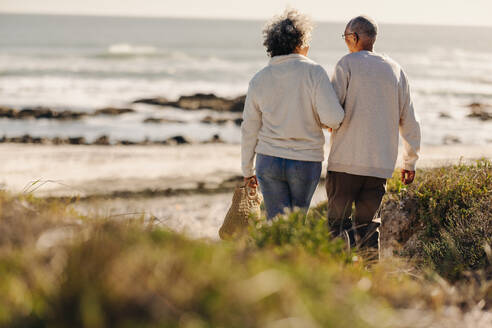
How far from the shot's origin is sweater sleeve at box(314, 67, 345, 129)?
3801 mm

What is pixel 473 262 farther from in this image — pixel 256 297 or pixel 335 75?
pixel 256 297

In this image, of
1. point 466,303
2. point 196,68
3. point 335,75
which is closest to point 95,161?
point 335,75

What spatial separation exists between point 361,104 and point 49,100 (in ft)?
71.9

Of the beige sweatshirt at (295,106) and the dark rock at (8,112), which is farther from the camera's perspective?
the dark rock at (8,112)

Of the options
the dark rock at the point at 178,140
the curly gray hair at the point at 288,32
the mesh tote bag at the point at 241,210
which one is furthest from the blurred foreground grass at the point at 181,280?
the dark rock at the point at 178,140

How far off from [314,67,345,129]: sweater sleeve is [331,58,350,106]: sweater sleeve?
0.77 ft

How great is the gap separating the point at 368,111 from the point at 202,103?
65.0 ft

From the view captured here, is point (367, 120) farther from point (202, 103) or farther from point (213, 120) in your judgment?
point (202, 103)

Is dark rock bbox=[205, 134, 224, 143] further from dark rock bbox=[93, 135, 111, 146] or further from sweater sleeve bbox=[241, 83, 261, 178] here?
sweater sleeve bbox=[241, 83, 261, 178]

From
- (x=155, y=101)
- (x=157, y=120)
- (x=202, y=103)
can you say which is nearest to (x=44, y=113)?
(x=157, y=120)

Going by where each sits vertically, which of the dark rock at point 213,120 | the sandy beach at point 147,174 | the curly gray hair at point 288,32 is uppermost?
the curly gray hair at point 288,32

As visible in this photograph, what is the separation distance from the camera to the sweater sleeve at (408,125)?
4.13 metres

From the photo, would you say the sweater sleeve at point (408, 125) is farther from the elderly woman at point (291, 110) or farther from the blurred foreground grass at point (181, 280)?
the blurred foreground grass at point (181, 280)

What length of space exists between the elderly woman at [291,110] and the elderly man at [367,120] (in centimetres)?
23
